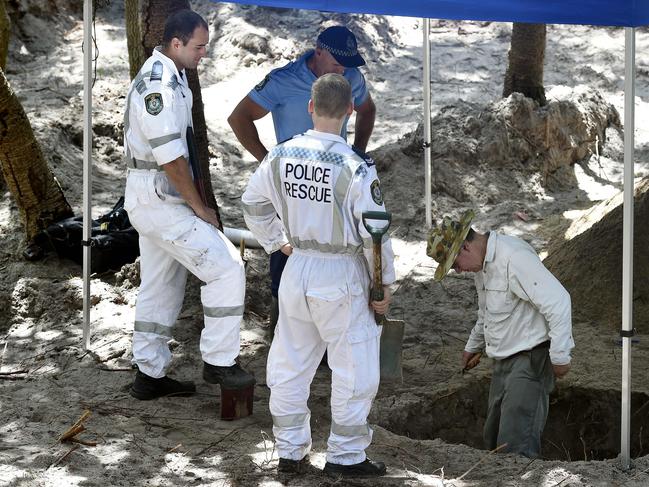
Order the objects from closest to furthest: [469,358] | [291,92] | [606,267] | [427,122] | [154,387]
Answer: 1. [469,358]
2. [154,387]
3. [291,92]
4. [606,267]
5. [427,122]

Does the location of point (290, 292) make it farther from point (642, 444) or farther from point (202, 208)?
point (642, 444)

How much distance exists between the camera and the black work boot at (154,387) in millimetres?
5656

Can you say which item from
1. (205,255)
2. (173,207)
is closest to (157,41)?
(173,207)

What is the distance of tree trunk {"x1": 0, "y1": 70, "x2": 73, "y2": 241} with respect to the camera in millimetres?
7078

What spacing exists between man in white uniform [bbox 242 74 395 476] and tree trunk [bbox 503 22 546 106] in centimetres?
569

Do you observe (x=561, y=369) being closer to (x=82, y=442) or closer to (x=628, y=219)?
(x=628, y=219)

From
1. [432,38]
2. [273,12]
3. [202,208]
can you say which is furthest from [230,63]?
[202,208]

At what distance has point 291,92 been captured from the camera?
5914 millimetres

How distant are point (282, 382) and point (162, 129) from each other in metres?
1.50

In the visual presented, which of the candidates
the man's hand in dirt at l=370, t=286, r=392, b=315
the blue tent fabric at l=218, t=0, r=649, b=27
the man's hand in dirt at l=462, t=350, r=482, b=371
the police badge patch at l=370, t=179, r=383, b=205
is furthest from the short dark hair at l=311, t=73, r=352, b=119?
the man's hand in dirt at l=462, t=350, r=482, b=371

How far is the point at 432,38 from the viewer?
12516 millimetres

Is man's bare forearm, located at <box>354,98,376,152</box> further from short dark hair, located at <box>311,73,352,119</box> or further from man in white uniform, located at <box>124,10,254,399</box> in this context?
short dark hair, located at <box>311,73,352,119</box>

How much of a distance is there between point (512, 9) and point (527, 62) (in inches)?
191

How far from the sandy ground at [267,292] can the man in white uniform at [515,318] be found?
1.00 feet
